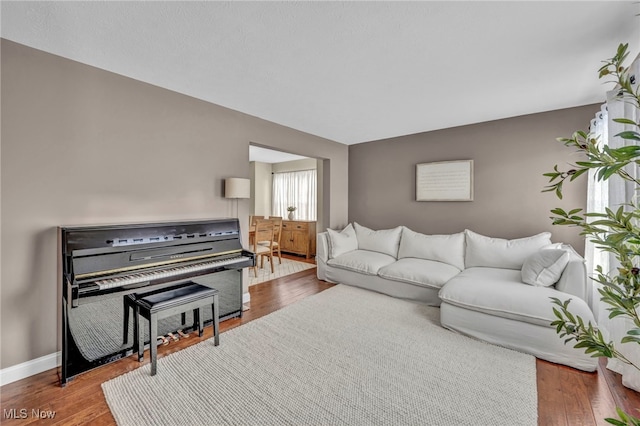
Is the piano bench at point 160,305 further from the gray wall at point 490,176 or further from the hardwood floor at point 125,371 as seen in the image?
the gray wall at point 490,176

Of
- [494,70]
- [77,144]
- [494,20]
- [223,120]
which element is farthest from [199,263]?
[494,70]

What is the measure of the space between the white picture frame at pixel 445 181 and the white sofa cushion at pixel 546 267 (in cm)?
146

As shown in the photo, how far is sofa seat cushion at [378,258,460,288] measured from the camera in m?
3.16

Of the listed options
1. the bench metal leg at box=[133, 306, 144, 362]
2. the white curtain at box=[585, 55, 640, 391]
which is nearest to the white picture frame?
the white curtain at box=[585, 55, 640, 391]

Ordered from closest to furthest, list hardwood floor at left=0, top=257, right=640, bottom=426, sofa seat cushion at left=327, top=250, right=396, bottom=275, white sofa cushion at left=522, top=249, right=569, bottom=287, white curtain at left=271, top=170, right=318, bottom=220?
hardwood floor at left=0, top=257, right=640, bottom=426, white sofa cushion at left=522, top=249, right=569, bottom=287, sofa seat cushion at left=327, top=250, right=396, bottom=275, white curtain at left=271, top=170, right=318, bottom=220

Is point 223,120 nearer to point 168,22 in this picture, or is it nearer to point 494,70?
point 168,22

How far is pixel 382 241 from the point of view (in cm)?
425

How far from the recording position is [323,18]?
5.65ft

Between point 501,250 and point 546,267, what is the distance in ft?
2.45

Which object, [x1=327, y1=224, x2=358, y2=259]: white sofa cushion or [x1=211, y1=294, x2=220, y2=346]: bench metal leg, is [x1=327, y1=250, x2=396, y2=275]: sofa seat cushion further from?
[x1=211, y1=294, x2=220, y2=346]: bench metal leg

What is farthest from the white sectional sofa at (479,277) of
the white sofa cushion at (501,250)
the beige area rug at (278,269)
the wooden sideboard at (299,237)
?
the wooden sideboard at (299,237)

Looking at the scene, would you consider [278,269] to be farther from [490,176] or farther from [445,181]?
[490,176]

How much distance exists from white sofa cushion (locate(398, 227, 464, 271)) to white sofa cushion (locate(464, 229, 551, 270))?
0.34 feet

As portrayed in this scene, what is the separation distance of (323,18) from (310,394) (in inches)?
94.4
